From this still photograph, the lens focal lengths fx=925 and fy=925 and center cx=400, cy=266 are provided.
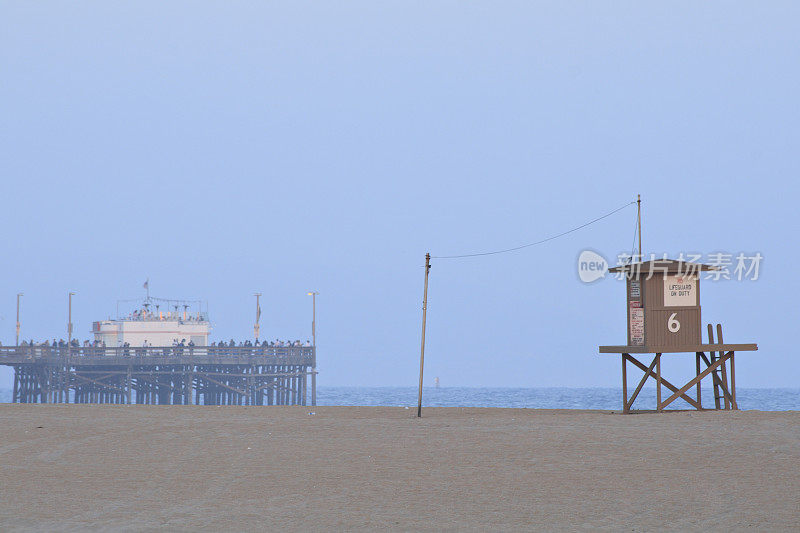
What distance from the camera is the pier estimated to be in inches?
2525

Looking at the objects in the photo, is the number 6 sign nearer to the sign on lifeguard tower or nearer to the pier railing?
the sign on lifeguard tower

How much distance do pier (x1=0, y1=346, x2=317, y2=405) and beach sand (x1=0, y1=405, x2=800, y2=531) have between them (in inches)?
1821

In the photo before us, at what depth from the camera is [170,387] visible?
65688mm

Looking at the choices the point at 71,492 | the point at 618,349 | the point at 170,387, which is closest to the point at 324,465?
Answer: the point at 71,492

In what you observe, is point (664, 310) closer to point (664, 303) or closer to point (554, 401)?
point (664, 303)

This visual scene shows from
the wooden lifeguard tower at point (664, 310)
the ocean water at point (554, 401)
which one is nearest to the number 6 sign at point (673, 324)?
the wooden lifeguard tower at point (664, 310)

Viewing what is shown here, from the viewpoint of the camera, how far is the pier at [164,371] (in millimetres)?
64125

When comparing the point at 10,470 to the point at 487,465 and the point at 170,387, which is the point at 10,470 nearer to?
the point at 487,465

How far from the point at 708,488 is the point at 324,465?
501 centimetres

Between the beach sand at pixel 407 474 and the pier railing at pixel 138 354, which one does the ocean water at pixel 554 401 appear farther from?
the beach sand at pixel 407 474

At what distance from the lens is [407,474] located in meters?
11.8

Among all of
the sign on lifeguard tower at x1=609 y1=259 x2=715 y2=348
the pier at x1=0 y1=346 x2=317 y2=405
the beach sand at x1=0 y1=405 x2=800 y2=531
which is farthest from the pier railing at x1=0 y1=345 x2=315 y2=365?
the sign on lifeguard tower at x1=609 y1=259 x2=715 y2=348

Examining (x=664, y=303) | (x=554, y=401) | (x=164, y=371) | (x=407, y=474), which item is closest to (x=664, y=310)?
(x=664, y=303)

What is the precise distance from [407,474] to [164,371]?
2214 inches
